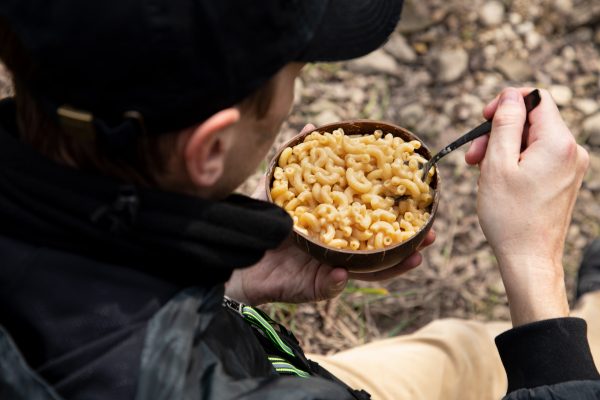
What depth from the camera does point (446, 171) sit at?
3061 mm

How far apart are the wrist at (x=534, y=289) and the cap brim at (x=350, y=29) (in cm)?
71

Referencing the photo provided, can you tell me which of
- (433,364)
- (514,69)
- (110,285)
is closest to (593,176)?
(514,69)

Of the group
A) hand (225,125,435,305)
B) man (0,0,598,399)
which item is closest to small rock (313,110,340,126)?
hand (225,125,435,305)

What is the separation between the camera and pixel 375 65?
3.35 meters

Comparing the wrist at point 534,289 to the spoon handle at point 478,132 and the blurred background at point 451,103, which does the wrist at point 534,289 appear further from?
the blurred background at point 451,103

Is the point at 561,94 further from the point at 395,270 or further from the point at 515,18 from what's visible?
the point at 395,270

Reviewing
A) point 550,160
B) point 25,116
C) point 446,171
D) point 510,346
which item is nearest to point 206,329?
point 25,116

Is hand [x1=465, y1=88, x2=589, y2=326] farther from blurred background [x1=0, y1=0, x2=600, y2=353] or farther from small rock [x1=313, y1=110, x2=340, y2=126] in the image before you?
small rock [x1=313, y1=110, x2=340, y2=126]

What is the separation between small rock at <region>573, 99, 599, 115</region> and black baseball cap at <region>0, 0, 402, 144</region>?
8.01 ft

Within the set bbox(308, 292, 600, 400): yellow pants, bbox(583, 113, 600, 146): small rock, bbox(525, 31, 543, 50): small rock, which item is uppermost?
bbox(525, 31, 543, 50): small rock

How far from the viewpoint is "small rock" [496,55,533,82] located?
10.8 ft

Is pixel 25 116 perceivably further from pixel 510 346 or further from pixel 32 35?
pixel 510 346

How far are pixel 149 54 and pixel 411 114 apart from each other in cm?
233

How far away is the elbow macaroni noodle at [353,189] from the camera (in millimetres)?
1740
